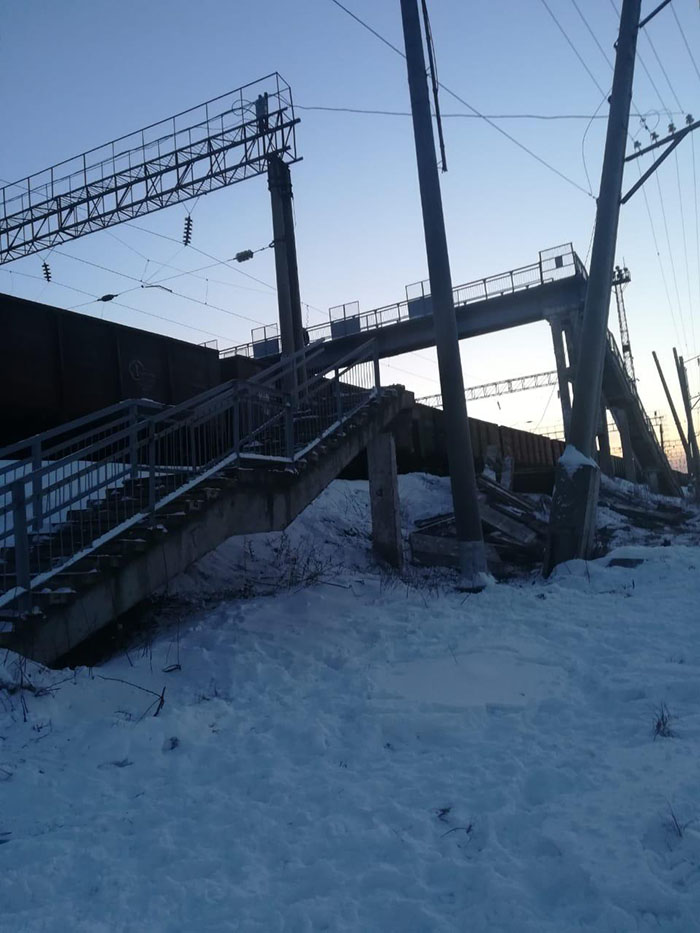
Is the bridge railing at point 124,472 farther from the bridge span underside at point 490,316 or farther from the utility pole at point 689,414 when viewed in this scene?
the utility pole at point 689,414

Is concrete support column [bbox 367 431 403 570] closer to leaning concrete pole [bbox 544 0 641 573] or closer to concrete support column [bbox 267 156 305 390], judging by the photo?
leaning concrete pole [bbox 544 0 641 573]

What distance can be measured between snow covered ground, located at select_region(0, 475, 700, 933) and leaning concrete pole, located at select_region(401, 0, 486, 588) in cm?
274

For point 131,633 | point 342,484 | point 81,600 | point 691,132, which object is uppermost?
point 691,132

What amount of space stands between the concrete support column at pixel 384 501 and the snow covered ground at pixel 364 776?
16.3ft

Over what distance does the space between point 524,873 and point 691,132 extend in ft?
44.3

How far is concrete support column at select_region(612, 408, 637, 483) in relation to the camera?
114 feet

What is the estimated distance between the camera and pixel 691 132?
12711 mm

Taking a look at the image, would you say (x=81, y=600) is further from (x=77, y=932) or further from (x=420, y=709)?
(x=77, y=932)

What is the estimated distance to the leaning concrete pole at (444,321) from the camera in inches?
425

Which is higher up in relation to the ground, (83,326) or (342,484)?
(83,326)

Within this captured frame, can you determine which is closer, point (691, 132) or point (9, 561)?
point (9, 561)

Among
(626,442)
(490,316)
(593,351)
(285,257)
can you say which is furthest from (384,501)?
(626,442)

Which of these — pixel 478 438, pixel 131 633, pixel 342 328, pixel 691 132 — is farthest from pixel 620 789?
pixel 342 328

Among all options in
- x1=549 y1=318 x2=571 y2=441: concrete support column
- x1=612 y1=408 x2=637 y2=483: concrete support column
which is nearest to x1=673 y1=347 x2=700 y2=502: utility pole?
x1=612 y1=408 x2=637 y2=483: concrete support column
